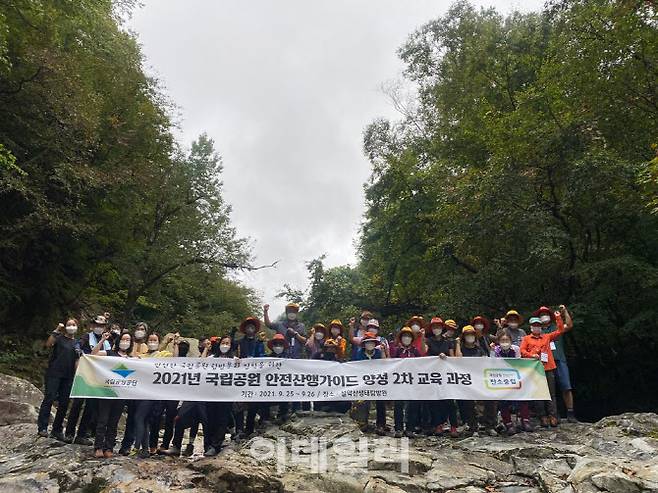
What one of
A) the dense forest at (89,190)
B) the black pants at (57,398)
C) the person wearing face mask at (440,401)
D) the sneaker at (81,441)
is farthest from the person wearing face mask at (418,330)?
the dense forest at (89,190)

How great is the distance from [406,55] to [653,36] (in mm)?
15200

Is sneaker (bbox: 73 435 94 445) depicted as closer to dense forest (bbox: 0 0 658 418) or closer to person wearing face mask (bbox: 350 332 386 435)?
person wearing face mask (bbox: 350 332 386 435)

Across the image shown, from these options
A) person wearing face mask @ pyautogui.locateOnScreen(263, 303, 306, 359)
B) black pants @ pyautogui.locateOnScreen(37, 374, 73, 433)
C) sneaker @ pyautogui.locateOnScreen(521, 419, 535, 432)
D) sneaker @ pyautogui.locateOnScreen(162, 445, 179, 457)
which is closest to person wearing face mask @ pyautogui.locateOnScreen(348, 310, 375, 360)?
person wearing face mask @ pyautogui.locateOnScreen(263, 303, 306, 359)

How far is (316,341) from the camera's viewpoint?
9492 millimetres

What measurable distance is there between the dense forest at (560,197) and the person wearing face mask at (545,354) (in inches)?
132

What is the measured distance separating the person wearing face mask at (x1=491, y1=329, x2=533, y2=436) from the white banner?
24 centimetres

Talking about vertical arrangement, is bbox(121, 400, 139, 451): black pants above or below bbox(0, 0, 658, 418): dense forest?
below

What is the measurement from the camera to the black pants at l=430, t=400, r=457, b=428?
8.23 meters

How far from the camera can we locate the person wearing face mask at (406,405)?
321 inches

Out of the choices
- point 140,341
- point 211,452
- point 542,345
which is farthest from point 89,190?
point 542,345

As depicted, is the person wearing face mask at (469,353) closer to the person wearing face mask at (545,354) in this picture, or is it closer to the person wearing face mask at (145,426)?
the person wearing face mask at (545,354)

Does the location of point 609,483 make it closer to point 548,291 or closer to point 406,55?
point 548,291

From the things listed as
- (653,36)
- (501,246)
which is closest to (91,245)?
(501,246)

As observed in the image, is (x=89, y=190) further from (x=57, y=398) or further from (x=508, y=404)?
(x=508, y=404)
